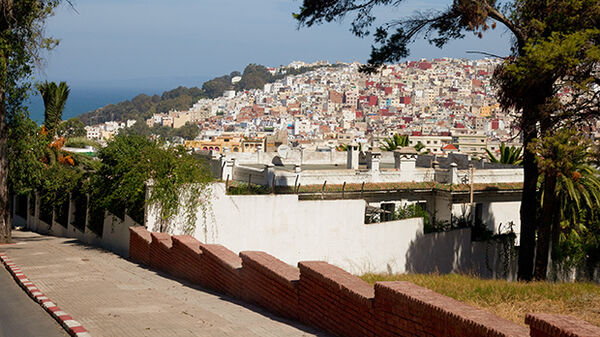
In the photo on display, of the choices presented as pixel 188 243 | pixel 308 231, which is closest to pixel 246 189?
pixel 308 231

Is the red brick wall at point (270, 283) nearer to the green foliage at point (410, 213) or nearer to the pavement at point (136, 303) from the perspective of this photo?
the pavement at point (136, 303)

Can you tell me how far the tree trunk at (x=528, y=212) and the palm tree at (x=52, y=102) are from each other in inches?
899

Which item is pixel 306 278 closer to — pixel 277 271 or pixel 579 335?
pixel 277 271

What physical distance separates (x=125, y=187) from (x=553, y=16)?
11186 millimetres

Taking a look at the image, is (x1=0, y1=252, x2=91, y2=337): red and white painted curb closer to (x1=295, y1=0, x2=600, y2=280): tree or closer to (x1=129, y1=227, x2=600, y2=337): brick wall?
(x1=129, y1=227, x2=600, y2=337): brick wall

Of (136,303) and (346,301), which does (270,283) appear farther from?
(136,303)

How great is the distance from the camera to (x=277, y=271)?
966cm

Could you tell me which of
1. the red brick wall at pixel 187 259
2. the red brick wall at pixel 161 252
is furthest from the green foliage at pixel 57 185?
the red brick wall at pixel 187 259

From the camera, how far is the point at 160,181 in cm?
1705

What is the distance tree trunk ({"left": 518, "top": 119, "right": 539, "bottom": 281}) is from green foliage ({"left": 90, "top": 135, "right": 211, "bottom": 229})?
7991 millimetres

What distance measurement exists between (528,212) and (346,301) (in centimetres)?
1026

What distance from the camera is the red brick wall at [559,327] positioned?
17.3ft

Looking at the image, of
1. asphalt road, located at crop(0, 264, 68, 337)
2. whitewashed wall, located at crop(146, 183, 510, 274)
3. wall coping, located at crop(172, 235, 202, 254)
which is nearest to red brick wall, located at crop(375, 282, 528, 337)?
asphalt road, located at crop(0, 264, 68, 337)

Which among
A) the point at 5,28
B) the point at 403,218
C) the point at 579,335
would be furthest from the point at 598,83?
the point at 5,28
